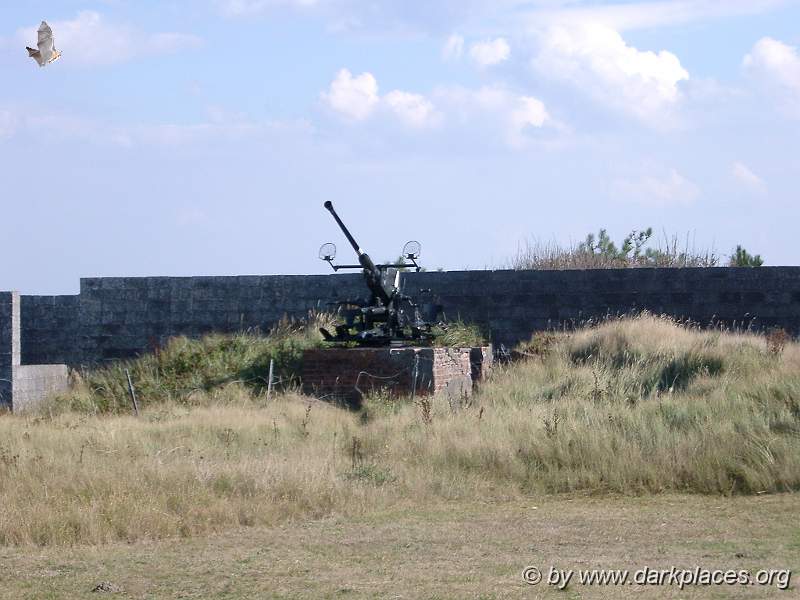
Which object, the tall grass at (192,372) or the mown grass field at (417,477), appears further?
the tall grass at (192,372)

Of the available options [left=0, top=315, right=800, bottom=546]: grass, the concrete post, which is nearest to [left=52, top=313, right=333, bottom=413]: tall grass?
[left=0, top=315, right=800, bottom=546]: grass

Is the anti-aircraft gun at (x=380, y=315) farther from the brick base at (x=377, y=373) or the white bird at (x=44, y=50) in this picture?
the white bird at (x=44, y=50)

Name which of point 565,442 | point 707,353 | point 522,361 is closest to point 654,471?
point 565,442

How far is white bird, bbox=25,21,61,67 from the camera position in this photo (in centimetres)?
A: 1050

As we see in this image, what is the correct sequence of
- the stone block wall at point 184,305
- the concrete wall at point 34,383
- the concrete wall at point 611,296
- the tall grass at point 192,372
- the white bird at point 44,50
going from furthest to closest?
the stone block wall at point 184,305 < the concrete wall at point 611,296 < the tall grass at point 192,372 < the concrete wall at point 34,383 < the white bird at point 44,50

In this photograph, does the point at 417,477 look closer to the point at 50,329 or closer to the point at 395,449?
the point at 395,449

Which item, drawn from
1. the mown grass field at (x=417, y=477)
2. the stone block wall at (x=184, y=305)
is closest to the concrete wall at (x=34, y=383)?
the mown grass field at (x=417, y=477)

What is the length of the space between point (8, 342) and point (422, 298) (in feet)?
22.3

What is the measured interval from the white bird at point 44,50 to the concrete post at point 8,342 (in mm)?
5401

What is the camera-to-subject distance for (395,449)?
36.6ft

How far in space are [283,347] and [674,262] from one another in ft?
37.3

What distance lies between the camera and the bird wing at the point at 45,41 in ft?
34.6

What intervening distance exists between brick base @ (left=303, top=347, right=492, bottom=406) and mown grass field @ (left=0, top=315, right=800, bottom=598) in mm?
447

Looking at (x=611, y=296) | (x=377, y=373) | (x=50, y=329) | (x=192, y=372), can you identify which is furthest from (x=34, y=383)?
(x=611, y=296)
